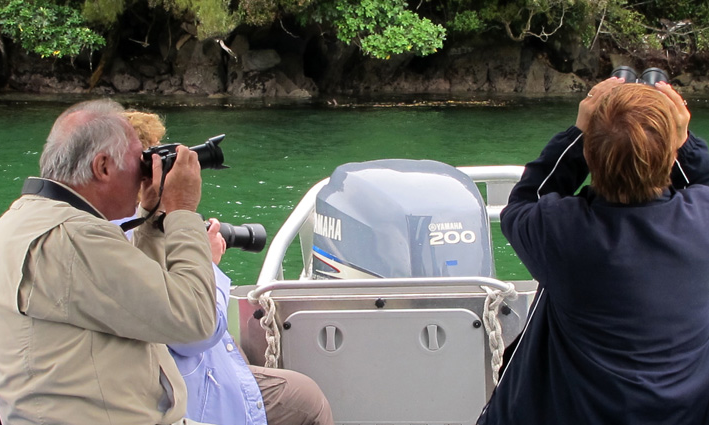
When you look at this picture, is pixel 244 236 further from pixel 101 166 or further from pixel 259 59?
pixel 259 59

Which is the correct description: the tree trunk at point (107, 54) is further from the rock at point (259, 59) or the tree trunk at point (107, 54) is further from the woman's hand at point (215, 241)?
the woman's hand at point (215, 241)

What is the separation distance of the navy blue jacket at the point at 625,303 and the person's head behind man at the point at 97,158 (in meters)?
0.74

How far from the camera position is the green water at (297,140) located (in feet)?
27.6

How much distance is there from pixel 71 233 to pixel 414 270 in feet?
4.06

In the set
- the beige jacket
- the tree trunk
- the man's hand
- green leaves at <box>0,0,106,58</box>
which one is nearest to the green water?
green leaves at <box>0,0,106,58</box>

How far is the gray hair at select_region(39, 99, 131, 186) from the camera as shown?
1429 millimetres

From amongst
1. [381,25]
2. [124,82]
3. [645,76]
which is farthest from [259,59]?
[645,76]

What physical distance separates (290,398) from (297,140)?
425 inches

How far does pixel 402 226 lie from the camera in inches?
95.0

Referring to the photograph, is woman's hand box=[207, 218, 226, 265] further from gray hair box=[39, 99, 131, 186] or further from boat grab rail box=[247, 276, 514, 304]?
gray hair box=[39, 99, 131, 186]

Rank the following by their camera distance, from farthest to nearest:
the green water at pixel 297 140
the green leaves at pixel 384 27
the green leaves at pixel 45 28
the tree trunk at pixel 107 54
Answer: the tree trunk at pixel 107 54
the green leaves at pixel 45 28
the green leaves at pixel 384 27
the green water at pixel 297 140

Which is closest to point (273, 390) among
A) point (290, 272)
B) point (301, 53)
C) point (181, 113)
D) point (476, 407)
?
point (476, 407)

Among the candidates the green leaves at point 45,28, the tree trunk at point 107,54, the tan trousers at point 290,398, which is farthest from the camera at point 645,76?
the tree trunk at point 107,54

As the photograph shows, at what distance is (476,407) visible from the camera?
6.80 ft
